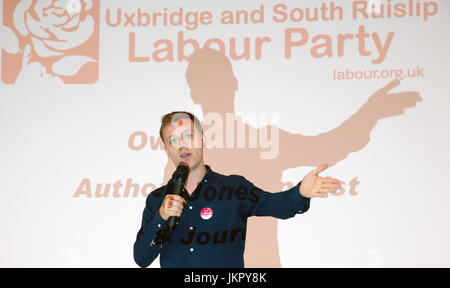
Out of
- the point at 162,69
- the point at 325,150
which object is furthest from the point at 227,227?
the point at 162,69

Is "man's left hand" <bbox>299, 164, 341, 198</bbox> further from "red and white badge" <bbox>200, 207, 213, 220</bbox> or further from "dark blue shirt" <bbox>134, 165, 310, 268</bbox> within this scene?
A: "red and white badge" <bbox>200, 207, 213, 220</bbox>

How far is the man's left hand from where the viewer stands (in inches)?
74.7

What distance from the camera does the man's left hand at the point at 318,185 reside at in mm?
1898

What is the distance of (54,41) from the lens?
9.87ft

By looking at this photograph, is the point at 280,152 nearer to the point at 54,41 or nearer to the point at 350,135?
the point at 350,135

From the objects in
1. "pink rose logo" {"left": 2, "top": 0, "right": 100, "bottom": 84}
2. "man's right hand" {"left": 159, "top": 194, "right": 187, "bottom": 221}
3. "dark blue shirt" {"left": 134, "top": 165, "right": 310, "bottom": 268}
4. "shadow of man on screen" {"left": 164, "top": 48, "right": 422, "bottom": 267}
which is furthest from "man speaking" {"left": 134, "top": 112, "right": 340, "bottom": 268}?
"pink rose logo" {"left": 2, "top": 0, "right": 100, "bottom": 84}

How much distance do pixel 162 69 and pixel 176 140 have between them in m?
0.84

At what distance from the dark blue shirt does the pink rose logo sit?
3.90ft

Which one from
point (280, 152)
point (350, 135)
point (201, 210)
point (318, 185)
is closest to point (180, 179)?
point (201, 210)

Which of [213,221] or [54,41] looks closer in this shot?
[213,221]

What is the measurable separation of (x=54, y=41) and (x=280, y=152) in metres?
1.56

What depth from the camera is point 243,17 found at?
9.50 ft
